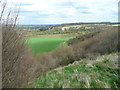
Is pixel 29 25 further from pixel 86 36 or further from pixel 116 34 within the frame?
pixel 86 36

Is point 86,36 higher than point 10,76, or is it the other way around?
point 10,76

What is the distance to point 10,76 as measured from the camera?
15.1ft

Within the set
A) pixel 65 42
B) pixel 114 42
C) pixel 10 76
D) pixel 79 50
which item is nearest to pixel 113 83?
pixel 10 76

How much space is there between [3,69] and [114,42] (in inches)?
1138

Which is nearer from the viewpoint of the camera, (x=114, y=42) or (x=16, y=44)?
(x=16, y=44)

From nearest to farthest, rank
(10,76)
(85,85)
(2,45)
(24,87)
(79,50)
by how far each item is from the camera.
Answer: (2,45) < (10,76) < (24,87) < (85,85) < (79,50)

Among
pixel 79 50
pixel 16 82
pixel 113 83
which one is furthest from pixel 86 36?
pixel 16 82

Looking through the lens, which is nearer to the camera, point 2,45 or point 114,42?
point 2,45

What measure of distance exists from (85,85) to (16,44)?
3.49m

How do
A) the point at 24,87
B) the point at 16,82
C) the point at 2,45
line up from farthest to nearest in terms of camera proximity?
the point at 24,87
the point at 16,82
the point at 2,45

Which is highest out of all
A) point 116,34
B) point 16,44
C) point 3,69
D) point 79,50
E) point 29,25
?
point 29,25

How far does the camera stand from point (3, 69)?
4.24 meters

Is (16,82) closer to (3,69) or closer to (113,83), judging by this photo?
(3,69)

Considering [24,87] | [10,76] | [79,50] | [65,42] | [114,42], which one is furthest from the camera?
[65,42]
